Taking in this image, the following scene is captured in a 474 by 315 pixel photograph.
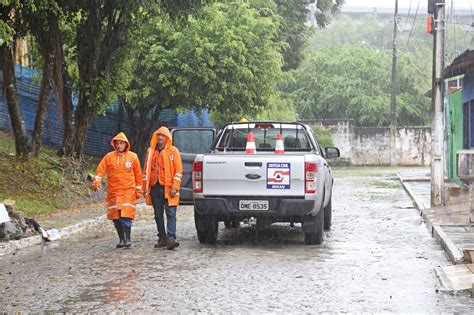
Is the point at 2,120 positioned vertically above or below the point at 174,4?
below

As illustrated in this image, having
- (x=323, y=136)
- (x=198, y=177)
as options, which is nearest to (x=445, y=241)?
(x=198, y=177)

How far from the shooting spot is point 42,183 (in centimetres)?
2084

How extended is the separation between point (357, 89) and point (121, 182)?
5129 centimetres

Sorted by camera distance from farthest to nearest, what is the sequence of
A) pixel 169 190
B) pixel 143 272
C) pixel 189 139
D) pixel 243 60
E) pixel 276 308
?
pixel 243 60
pixel 189 139
pixel 169 190
pixel 143 272
pixel 276 308

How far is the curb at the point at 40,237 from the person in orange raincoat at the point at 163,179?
2107 mm

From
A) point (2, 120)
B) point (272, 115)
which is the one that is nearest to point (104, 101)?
point (2, 120)

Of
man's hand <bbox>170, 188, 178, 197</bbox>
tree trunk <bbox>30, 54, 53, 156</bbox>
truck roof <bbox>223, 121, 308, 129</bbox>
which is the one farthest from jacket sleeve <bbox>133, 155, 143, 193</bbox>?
tree trunk <bbox>30, 54, 53, 156</bbox>

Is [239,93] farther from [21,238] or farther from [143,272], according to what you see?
[143,272]

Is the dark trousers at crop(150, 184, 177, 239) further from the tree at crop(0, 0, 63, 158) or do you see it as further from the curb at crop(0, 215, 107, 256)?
the tree at crop(0, 0, 63, 158)

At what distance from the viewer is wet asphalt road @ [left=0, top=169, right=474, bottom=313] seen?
884cm

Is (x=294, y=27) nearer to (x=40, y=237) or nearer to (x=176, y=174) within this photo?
(x=40, y=237)

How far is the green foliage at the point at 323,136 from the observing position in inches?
2188

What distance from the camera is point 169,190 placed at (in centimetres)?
1349

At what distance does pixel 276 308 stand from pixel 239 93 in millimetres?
22469
